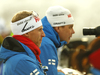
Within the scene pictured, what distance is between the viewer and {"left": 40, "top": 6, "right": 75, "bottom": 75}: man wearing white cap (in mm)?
3119

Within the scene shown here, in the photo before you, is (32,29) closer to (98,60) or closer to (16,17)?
(16,17)

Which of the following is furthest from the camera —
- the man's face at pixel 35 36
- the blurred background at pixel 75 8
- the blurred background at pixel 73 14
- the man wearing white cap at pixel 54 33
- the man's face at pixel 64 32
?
the blurred background at pixel 75 8

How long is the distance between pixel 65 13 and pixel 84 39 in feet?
14.2

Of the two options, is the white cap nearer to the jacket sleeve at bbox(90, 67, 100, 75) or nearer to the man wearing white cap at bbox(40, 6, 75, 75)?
the man wearing white cap at bbox(40, 6, 75, 75)

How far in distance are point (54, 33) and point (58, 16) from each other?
0.99 ft

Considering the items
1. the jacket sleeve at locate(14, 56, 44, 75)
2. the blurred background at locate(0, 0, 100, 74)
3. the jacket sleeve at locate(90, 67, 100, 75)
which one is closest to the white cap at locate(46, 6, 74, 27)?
the jacket sleeve at locate(14, 56, 44, 75)

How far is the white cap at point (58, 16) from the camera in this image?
350 centimetres

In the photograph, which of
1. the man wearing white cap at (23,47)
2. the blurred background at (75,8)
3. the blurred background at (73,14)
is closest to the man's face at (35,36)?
the man wearing white cap at (23,47)

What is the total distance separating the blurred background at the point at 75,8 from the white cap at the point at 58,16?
4040 mm

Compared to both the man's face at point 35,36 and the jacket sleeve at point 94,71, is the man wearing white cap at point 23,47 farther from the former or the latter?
the jacket sleeve at point 94,71

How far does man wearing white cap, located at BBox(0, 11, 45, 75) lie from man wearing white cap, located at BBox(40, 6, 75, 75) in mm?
510

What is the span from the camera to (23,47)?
8.03ft

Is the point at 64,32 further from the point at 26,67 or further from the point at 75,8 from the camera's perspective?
the point at 75,8

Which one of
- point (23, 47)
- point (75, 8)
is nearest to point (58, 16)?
point (23, 47)
